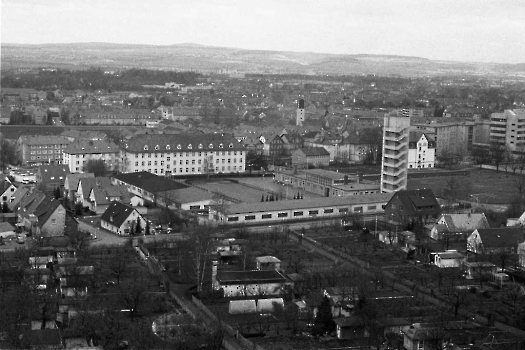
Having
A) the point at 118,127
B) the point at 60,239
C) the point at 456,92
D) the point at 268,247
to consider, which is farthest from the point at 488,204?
the point at 456,92

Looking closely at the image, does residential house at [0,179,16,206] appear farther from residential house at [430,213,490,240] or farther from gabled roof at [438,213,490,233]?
gabled roof at [438,213,490,233]

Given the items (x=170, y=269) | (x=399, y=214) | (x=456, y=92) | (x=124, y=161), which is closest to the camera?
(x=170, y=269)

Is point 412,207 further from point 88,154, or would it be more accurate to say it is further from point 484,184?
point 88,154

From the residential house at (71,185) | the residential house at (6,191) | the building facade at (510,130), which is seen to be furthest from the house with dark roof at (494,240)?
the building facade at (510,130)

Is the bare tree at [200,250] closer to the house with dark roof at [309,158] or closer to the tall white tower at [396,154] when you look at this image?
the tall white tower at [396,154]

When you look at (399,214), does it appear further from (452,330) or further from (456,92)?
(456,92)

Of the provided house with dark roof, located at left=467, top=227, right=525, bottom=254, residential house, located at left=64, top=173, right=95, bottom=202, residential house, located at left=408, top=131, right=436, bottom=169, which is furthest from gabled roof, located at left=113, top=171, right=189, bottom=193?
residential house, located at left=408, top=131, right=436, bottom=169
